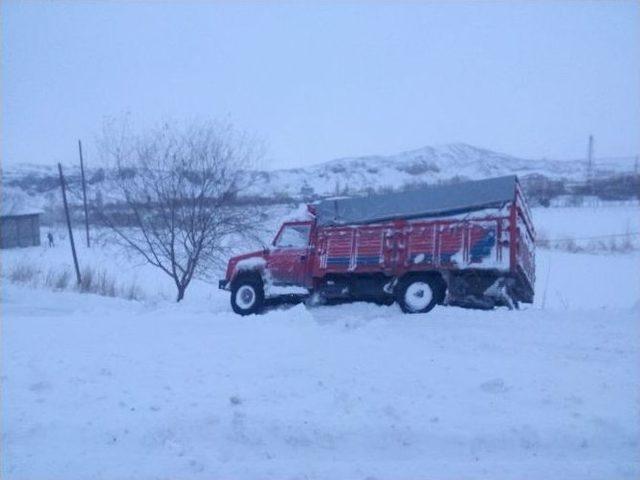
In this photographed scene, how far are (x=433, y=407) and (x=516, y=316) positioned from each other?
4893 mm

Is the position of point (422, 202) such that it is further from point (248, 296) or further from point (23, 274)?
point (23, 274)

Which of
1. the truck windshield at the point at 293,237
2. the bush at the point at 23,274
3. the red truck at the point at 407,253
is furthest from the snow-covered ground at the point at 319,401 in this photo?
the bush at the point at 23,274

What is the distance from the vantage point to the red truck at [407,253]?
36.3 ft

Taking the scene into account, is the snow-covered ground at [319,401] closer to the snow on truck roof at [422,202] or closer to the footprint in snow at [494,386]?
the footprint in snow at [494,386]

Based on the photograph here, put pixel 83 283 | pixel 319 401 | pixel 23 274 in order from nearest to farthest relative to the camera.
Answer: pixel 319 401 → pixel 83 283 → pixel 23 274

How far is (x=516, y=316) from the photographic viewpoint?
1016cm

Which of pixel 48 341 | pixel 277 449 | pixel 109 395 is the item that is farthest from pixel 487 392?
pixel 48 341

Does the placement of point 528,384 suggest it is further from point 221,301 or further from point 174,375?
point 221,301

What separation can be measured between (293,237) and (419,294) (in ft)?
10.6

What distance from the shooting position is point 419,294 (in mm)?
11586

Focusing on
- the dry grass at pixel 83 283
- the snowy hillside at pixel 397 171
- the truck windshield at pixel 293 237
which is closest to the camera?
the truck windshield at pixel 293 237

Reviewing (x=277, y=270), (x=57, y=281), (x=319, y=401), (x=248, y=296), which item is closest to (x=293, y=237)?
(x=277, y=270)

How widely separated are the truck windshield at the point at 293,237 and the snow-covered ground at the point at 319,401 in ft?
12.3

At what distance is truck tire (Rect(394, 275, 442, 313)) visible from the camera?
11477 mm
